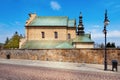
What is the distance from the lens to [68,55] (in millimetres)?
34938

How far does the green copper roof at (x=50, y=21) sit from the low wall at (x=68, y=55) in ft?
61.1

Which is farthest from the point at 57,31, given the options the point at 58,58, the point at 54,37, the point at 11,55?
the point at 58,58

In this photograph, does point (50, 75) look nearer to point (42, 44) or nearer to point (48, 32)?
point (42, 44)

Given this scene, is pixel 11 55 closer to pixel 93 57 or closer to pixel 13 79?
pixel 93 57

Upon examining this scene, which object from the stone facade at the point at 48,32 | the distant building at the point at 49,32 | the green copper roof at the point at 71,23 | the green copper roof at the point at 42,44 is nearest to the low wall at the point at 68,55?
the green copper roof at the point at 42,44

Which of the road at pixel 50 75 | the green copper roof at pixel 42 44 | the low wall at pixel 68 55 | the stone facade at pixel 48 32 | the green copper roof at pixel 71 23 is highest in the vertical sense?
the green copper roof at pixel 71 23

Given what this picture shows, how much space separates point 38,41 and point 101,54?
28230 millimetres

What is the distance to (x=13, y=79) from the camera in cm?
1305

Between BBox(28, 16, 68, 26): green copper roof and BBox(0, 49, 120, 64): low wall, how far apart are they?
18612 millimetres

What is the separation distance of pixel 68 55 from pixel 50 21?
2768 cm

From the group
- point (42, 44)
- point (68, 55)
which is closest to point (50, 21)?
point (42, 44)

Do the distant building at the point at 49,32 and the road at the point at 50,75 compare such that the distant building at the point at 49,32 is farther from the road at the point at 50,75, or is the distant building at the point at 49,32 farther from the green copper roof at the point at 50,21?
the road at the point at 50,75

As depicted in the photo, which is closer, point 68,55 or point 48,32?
point 68,55

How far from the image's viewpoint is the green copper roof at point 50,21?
5944cm
